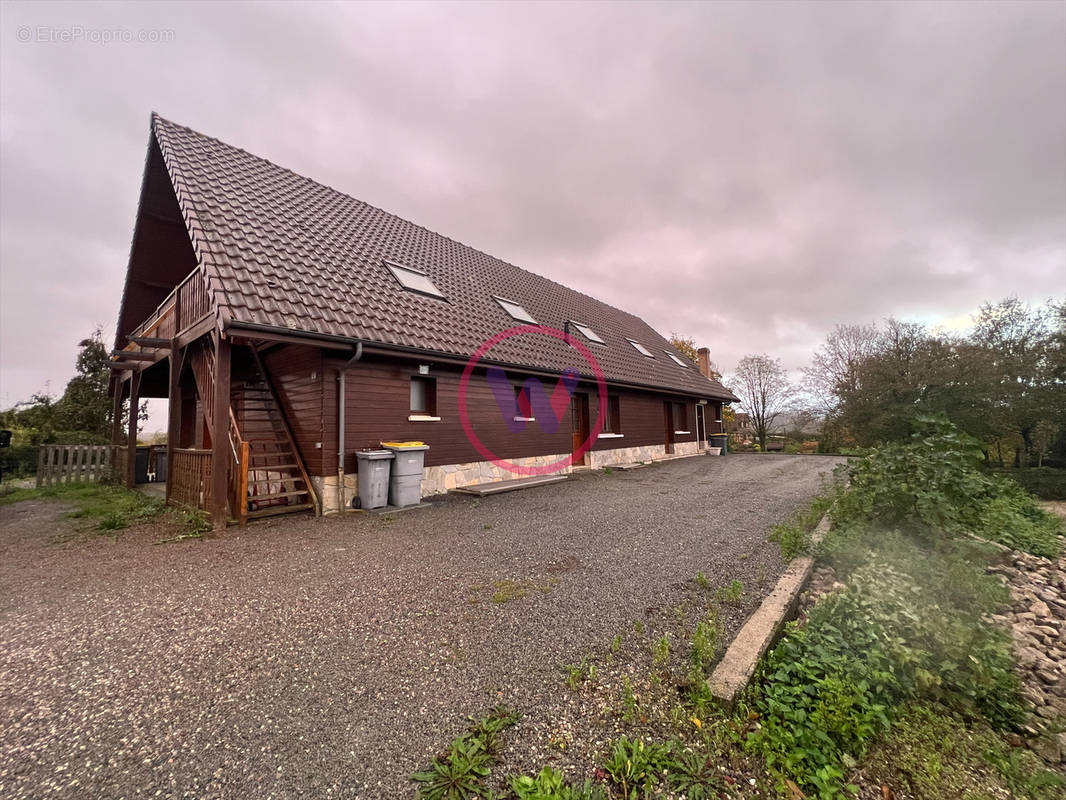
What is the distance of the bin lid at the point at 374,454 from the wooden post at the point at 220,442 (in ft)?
5.90

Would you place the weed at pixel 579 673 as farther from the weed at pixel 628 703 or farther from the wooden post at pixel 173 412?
the wooden post at pixel 173 412

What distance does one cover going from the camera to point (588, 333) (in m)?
14.7

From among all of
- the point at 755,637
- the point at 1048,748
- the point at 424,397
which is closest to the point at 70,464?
the point at 424,397

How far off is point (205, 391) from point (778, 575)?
9.10 metres

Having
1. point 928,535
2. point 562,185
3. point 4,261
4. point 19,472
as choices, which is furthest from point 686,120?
point 4,261

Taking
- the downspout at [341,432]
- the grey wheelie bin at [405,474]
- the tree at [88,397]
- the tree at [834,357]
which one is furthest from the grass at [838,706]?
the tree at [834,357]

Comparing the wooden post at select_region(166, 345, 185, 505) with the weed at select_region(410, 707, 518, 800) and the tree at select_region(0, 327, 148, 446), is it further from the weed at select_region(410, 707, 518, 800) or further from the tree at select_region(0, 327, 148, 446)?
the tree at select_region(0, 327, 148, 446)

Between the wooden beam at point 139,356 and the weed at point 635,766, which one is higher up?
the wooden beam at point 139,356

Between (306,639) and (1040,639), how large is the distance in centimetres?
606

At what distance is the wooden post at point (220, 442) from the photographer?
5.55m

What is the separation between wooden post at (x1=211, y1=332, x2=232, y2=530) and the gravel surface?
483 mm

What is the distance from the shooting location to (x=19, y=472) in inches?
485

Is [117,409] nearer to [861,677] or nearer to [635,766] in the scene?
[635,766]

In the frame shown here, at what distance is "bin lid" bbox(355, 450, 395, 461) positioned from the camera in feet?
21.9
